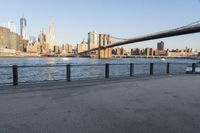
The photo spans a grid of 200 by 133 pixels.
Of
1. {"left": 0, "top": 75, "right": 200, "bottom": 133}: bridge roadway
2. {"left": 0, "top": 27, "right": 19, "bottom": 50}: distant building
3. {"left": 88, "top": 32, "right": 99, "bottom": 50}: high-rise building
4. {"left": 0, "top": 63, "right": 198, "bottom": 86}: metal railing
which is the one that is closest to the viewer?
{"left": 0, "top": 75, "right": 200, "bottom": 133}: bridge roadway

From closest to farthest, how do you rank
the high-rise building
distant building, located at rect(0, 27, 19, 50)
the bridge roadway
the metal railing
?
the bridge roadway → the metal railing → the high-rise building → distant building, located at rect(0, 27, 19, 50)

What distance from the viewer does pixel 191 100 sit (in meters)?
5.96

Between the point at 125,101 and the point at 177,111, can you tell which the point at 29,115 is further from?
the point at 177,111

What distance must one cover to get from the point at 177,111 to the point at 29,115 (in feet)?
11.5

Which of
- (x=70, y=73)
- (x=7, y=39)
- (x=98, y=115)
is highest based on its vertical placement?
(x=7, y=39)

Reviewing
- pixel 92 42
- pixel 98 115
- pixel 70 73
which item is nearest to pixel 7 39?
pixel 92 42

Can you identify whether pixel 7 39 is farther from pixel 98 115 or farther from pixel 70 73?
pixel 98 115

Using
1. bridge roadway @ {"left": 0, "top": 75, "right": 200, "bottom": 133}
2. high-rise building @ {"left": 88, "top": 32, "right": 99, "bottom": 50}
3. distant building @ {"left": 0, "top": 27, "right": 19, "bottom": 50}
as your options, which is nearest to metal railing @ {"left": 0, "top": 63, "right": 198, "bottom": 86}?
bridge roadway @ {"left": 0, "top": 75, "right": 200, "bottom": 133}

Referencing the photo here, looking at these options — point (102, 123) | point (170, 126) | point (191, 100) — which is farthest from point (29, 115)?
point (191, 100)

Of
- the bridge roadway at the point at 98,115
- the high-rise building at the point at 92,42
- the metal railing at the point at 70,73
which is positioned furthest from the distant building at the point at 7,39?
the bridge roadway at the point at 98,115

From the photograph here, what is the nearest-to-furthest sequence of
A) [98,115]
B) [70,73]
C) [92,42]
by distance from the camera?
[98,115] < [70,73] < [92,42]

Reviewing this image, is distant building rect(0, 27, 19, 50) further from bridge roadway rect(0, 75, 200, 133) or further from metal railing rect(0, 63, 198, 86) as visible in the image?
bridge roadway rect(0, 75, 200, 133)

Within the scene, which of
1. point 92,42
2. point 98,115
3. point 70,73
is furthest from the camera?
point 92,42

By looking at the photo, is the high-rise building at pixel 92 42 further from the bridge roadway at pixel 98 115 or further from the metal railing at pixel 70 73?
the bridge roadway at pixel 98 115
